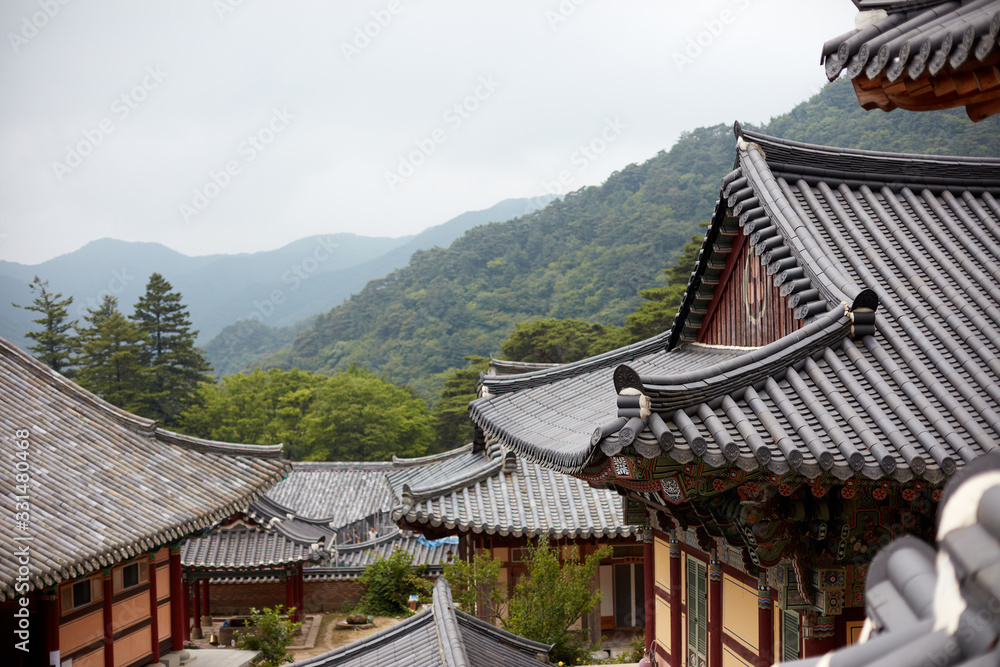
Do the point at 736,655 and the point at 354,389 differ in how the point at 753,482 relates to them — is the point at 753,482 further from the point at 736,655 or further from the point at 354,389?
the point at 354,389

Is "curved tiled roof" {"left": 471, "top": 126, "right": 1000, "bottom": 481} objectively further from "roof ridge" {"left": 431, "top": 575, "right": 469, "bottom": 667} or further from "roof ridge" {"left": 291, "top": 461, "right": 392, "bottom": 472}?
"roof ridge" {"left": 291, "top": 461, "right": 392, "bottom": 472}

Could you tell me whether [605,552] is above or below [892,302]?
below

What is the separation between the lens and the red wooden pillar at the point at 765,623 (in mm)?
5777

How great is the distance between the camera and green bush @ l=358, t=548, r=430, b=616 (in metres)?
25.7

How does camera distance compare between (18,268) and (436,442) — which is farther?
(18,268)

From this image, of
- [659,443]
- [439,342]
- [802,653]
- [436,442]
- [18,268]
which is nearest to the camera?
[659,443]

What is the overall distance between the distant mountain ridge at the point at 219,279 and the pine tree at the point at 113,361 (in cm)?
8545

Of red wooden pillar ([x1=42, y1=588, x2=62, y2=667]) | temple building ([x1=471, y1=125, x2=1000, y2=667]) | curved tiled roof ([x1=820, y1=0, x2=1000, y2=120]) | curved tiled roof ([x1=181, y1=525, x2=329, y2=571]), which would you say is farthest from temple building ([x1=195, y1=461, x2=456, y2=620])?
curved tiled roof ([x1=820, y1=0, x2=1000, y2=120])

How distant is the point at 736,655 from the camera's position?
21.9 ft

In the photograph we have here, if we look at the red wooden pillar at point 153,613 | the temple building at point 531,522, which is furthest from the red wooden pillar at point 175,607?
the temple building at point 531,522

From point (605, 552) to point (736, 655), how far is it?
22.1 feet

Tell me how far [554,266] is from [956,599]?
279 feet

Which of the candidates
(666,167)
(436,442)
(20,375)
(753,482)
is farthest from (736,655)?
(666,167)

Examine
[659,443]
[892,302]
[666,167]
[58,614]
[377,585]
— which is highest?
[666,167]
